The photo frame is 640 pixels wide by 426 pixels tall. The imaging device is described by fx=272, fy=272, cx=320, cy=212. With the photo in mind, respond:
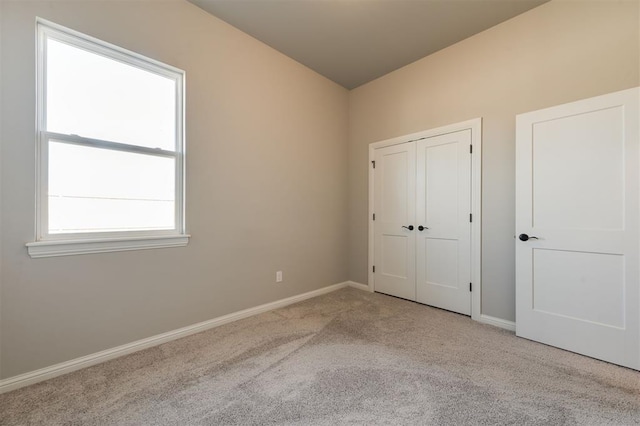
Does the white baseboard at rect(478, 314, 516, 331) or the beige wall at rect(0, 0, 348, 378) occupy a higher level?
the beige wall at rect(0, 0, 348, 378)

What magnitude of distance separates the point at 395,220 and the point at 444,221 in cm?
64

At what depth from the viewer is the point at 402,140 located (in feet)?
11.5

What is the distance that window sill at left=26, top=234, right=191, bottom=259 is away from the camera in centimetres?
179

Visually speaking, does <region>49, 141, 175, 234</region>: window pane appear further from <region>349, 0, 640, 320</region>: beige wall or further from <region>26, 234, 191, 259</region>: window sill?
<region>349, 0, 640, 320</region>: beige wall

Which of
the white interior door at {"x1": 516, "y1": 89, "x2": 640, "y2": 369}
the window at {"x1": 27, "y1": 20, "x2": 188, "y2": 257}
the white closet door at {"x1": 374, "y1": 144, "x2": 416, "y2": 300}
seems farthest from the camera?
the white closet door at {"x1": 374, "y1": 144, "x2": 416, "y2": 300}

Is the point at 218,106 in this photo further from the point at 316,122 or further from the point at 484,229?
the point at 484,229

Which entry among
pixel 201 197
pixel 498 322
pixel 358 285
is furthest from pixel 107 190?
pixel 498 322

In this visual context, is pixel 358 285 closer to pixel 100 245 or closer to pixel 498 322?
pixel 498 322

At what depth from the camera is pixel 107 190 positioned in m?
2.11

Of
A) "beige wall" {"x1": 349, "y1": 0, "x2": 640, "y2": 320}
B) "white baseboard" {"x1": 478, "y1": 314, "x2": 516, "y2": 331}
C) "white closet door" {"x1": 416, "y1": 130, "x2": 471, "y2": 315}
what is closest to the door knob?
"beige wall" {"x1": 349, "y1": 0, "x2": 640, "y2": 320}

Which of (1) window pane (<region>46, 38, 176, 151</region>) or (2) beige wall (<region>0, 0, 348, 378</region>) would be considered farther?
(1) window pane (<region>46, 38, 176, 151</region>)

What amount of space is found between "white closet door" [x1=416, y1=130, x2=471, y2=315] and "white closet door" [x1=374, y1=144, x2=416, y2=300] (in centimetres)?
10

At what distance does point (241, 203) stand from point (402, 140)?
7.07 ft

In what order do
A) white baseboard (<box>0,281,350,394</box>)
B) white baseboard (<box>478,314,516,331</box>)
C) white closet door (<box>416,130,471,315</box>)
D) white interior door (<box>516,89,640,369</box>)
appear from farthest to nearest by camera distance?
white closet door (<box>416,130,471,315</box>), white baseboard (<box>478,314,516,331</box>), white interior door (<box>516,89,640,369</box>), white baseboard (<box>0,281,350,394</box>)
